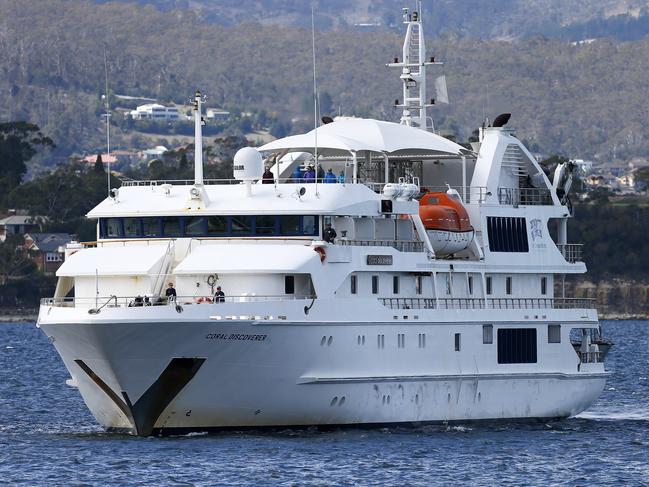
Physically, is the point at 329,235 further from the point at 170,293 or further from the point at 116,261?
the point at 116,261

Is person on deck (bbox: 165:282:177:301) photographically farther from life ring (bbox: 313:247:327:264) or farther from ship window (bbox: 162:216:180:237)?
life ring (bbox: 313:247:327:264)

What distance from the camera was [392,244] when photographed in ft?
151

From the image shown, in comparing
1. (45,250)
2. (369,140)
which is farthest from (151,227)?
(45,250)

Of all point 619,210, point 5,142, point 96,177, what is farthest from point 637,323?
point 5,142

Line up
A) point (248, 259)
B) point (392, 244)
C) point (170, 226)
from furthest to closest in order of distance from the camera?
point (392, 244) → point (170, 226) → point (248, 259)

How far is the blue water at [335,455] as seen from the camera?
38344 mm

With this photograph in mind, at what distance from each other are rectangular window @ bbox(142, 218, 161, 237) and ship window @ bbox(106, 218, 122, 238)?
2.93ft

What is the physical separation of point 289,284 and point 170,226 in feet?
11.6

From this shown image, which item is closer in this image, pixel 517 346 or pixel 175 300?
pixel 175 300

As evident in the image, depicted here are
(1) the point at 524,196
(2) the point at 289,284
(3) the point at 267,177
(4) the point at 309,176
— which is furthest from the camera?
(1) the point at 524,196

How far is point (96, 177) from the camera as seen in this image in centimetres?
15175

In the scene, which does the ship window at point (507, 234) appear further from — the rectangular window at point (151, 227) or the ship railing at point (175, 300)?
the rectangular window at point (151, 227)

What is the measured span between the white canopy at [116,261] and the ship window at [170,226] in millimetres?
678

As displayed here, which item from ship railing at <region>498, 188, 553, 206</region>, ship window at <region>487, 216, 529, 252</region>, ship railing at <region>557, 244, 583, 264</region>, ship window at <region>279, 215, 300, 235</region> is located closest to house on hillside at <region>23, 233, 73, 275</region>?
ship railing at <region>557, 244, 583, 264</region>
